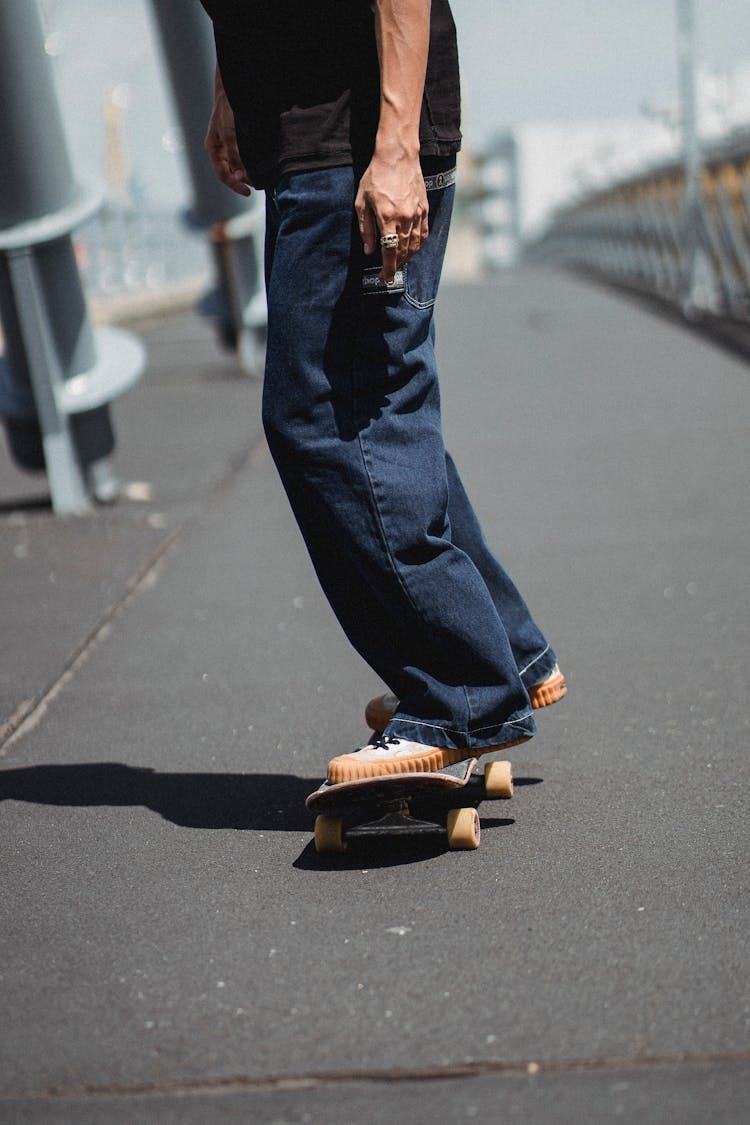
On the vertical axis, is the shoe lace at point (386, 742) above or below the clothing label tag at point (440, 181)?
below

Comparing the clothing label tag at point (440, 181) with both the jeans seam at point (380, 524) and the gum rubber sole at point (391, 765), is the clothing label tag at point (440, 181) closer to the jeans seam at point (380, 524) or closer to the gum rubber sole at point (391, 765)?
the jeans seam at point (380, 524)

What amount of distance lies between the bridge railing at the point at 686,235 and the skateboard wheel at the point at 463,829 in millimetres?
10352

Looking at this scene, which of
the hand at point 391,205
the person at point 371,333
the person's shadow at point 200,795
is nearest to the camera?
the hand at point 391,205

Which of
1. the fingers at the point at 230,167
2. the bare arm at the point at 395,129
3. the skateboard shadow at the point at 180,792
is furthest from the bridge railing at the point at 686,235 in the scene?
the bare arm at the point at 395,129

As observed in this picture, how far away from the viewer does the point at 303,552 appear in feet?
20.4

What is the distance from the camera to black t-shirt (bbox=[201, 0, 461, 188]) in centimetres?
290

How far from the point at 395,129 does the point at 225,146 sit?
626 millimetres

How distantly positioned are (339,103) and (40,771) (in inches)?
63.1

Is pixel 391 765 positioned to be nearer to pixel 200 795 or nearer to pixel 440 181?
pixel 200 795

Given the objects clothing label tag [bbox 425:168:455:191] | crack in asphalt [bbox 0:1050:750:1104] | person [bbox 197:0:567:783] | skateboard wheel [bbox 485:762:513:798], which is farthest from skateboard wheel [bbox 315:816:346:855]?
clothing label tag [bbox 425:168:455:191]

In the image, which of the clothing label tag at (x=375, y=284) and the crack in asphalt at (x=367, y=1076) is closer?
the crack in asphalt at (x=367, y=1076)

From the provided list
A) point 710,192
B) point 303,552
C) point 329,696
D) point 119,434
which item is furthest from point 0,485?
point 710,192

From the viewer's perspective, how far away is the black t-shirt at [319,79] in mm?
2902

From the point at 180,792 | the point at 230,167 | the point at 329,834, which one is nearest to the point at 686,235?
the point at 230,167
